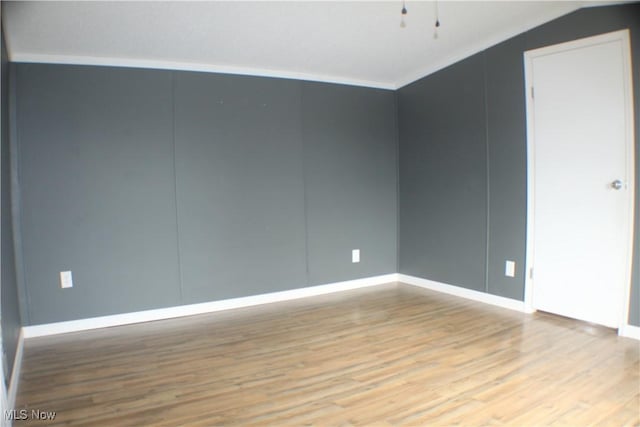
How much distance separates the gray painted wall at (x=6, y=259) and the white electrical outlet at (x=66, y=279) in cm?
30

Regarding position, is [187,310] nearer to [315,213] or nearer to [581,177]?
[315,213]

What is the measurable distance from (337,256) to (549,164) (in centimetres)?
210

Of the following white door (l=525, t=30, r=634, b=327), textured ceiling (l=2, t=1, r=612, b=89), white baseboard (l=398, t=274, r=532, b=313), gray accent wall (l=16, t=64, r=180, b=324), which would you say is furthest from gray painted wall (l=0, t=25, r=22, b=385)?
white door (l=525, t=30, r=634, b=327)

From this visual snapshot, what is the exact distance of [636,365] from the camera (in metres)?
2.15

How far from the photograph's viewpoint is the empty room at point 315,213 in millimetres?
2035

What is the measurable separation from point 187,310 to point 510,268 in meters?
2.80

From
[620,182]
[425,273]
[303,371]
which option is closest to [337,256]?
[425,273]

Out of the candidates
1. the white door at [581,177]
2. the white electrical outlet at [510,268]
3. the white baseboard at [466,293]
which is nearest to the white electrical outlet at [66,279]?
the white baseboard at [466,293]

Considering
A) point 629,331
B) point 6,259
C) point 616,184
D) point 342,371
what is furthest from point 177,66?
point 629,331

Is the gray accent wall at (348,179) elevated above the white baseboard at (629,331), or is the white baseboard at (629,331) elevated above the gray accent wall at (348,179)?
the gray accent wall at (348,179)

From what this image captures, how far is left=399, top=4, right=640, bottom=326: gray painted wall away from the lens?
2740mm

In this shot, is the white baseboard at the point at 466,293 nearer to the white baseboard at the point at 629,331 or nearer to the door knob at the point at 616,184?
the white baseboard at the point at 629,331

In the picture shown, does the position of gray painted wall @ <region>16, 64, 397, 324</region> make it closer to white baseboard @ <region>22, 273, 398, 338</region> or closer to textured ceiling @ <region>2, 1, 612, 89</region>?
white baseboard @ <region>22, 273, 398, 338</region>

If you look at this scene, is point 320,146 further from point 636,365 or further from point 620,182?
point 636,365
